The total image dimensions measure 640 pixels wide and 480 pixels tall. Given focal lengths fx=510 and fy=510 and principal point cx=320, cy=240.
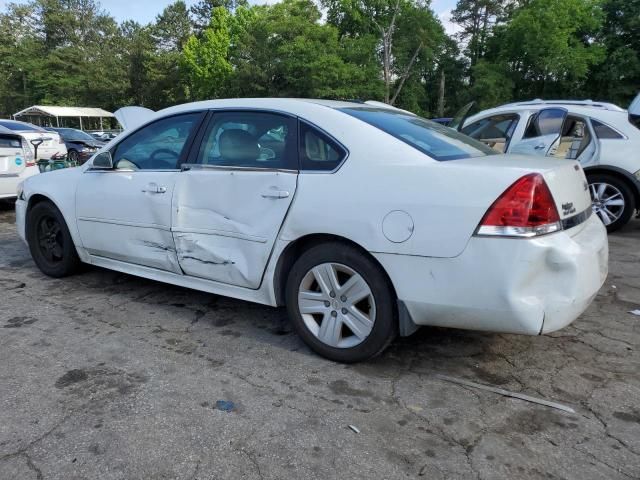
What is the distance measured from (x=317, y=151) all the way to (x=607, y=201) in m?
4.89

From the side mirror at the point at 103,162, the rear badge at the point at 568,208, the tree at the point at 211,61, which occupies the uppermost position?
the tree at the point at 211,61

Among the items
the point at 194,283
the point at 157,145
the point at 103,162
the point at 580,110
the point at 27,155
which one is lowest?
the point at 194,283

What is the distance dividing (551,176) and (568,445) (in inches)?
48.9

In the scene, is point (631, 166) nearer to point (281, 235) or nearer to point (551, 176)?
point (551, 176)

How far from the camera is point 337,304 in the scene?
114 inches

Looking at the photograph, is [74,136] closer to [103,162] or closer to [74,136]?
[74,136]

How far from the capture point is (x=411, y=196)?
8.43ft

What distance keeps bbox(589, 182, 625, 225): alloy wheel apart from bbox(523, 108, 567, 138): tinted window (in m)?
0.84

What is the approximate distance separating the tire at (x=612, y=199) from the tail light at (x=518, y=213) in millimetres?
4473

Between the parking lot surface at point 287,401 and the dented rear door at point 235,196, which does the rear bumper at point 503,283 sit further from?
the dented rear door at point 235,196

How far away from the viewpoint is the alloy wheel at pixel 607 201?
6293 mm

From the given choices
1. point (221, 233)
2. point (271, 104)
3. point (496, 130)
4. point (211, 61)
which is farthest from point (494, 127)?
point (211, 61)

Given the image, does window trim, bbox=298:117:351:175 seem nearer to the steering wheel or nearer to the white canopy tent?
the steering wheel

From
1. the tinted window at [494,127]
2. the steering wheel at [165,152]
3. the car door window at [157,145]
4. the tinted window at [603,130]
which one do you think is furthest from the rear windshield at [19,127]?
the tinted window at [603,130]
